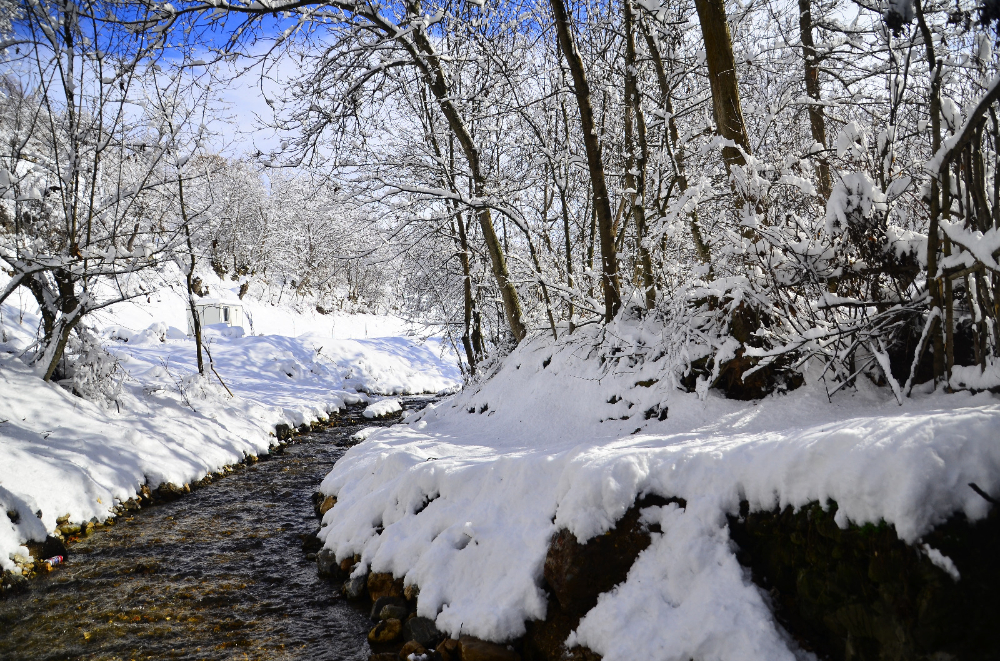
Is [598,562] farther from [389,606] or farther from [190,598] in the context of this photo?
[190,598]

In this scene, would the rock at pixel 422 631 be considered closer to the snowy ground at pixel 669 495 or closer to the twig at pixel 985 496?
the snowy ground at pixel 669 495

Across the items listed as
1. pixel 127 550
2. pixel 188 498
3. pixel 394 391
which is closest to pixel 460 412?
pixel 188 498

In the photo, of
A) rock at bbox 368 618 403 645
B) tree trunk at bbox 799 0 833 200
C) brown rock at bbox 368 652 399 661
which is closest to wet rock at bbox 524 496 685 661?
brown rock at bbox 368 652 399 661

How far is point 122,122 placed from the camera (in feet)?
27.5

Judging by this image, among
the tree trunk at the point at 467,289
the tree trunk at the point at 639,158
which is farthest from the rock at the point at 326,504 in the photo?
the tree trunk at the point at 467,289

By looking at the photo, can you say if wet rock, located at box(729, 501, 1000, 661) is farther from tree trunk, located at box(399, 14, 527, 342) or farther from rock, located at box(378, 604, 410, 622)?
tree trunk, located at box(399, 14, 527, 342)

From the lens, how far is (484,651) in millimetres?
3330

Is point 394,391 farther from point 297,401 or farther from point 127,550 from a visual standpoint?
point 127,550

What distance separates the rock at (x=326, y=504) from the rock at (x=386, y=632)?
9.64ft

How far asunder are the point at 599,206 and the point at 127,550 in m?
6.60

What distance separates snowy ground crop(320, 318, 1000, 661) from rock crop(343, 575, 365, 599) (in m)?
0.11

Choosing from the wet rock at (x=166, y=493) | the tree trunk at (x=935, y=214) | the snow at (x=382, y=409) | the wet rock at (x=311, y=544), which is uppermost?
the tree trunk at (x=935, y=214)

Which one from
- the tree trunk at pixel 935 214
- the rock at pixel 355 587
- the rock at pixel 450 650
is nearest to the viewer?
the tree trunk at pixel 935 214

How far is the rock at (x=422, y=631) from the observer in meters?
3.74
